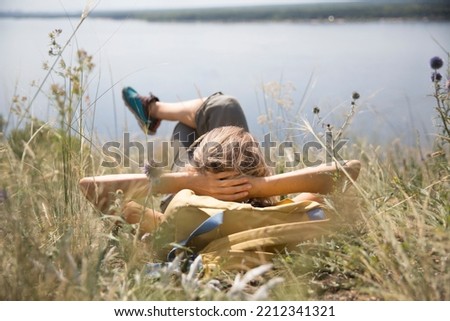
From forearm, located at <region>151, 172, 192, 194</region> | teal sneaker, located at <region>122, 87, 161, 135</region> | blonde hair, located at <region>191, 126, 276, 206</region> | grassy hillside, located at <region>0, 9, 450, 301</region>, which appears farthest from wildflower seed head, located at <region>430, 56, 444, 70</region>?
teal sneaker, located at <region>122, 87, 161, 135</region>

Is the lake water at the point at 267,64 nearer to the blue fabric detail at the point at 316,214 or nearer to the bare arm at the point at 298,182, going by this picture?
the bare arm at the point at 298,182

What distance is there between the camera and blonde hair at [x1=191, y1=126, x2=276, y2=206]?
6.84 feet

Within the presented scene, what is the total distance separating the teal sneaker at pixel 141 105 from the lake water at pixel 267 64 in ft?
0.57

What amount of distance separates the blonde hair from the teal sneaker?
0.82m

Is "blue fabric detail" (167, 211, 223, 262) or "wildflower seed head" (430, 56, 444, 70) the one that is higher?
"wildflower seed head" (430, 56, 444, 70)

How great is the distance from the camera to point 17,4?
2.33m

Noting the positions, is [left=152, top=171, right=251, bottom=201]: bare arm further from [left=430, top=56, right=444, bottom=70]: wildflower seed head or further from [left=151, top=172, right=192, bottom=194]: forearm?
[left=430, top=56, right=444, bottom=70]: wildflower seed head

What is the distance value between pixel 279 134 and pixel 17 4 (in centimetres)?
135

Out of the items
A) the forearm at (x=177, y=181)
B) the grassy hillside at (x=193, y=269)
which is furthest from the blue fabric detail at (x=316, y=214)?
the forearm at (x=177, y=181)

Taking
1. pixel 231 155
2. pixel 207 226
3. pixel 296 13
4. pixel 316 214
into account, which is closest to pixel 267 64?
pixel 296 13

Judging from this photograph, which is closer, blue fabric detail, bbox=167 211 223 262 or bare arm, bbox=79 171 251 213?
blue fabric detail, bbox=167 211 223 262

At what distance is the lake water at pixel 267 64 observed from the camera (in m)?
3.59
